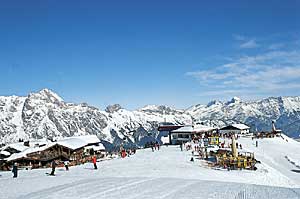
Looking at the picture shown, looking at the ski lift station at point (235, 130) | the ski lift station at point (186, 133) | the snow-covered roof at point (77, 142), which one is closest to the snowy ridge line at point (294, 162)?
the ski lift station at point (186, 133)

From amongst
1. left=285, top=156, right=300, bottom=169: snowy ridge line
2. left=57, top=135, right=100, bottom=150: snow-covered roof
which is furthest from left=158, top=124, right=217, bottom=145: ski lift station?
left=285, top=156, right=300, bottom=169: snowy ridge line

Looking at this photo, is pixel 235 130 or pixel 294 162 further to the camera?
pixel 235 130

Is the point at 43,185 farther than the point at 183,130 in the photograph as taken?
No

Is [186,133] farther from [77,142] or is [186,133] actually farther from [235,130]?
[77,142]

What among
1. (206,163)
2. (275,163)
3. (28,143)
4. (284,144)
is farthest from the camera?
(28,143)

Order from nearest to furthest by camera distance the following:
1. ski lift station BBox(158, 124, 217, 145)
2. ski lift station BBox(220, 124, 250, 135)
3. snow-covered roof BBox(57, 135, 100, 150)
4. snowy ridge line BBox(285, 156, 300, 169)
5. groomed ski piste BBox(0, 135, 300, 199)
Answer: groomed ski piste BBox(0, 135, 300, 199)
snowy ridge line BBox(285, 156, 300, 169)
snow-covered roof BBox(57, 135, 100, 150)
ski lift station BBox(158, 124, 217, 145)
ski lift station BBox(220, 124, 250, 135)

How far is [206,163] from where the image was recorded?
139ft

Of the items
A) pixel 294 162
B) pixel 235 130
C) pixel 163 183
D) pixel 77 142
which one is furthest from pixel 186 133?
pixel 163 183

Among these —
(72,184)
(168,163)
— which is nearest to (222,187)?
(72,184)

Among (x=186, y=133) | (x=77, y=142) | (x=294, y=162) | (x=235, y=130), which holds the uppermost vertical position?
(x=235, y=130)

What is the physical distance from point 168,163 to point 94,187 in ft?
54.5

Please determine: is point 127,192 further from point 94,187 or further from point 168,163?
point 168,163

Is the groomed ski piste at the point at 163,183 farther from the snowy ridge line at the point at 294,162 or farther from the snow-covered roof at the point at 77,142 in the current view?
the snow-covered roof at the point at 77,142

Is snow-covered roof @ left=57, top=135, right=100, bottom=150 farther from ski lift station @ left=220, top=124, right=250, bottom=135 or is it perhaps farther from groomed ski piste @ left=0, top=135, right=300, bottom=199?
ski lift station @ left=220, top=124, right=250, bottom=135
